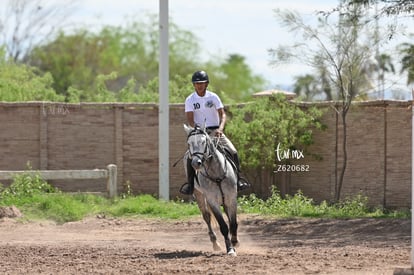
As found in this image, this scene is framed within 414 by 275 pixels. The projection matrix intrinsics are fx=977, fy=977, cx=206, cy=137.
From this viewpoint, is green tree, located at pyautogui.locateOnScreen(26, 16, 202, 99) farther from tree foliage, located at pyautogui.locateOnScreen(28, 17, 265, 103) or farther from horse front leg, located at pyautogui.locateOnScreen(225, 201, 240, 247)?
horse front leg, located at pyautogui.locateOnScreen(225, 201, 240, 247)

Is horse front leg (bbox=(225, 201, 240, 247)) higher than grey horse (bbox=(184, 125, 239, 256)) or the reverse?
the reverse

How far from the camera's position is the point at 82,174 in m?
23.7

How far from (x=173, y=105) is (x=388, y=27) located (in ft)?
21.2

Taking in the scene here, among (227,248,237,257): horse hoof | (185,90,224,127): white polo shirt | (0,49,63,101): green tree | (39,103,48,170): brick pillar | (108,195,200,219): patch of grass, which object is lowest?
(108,195,200,219): patch of grass

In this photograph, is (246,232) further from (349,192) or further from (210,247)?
(349,192)

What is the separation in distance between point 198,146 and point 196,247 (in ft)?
10.7

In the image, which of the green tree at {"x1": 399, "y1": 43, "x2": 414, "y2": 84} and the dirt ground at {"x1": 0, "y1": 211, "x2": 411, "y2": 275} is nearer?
the dirt ground at {"x1": 0, "y1": 211, "x2": 411, "y2": 275}

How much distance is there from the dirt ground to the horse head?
1.43 metres

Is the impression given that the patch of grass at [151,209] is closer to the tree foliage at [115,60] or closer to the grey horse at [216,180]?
the grey horse at [216,180]

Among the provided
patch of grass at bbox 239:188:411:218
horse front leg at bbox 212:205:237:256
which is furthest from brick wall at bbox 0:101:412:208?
horse front leg at bbox 212:205:237:256

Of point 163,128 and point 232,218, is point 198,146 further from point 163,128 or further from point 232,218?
point 163,128

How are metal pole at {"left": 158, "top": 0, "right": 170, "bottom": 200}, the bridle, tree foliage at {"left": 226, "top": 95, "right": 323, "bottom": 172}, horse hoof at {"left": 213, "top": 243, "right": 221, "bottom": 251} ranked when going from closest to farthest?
the bridle, horse hoof at {"left": 213, "top": 243, "right": 221, "bottom": 251}, metal pole at {"left": 158, "top": 0, "right": 170, "bottom": 200}, tree foliage at {"left": 226, "top": 95, "right": 323, "bottom": 172}

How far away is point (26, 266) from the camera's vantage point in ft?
46.1

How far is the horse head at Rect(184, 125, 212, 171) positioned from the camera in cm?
1456
